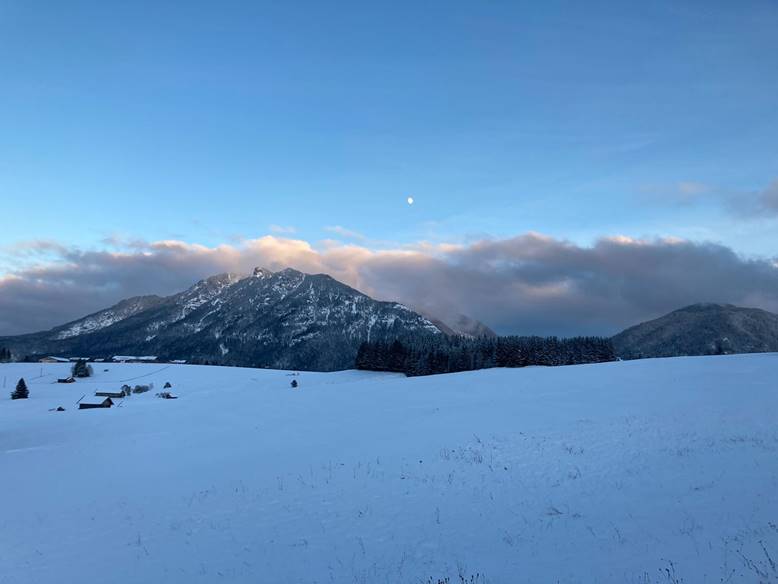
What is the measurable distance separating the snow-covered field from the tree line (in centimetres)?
7865

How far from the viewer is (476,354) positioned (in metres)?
127

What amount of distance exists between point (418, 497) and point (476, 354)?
111m

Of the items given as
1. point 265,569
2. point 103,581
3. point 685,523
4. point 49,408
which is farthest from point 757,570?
point 49,408

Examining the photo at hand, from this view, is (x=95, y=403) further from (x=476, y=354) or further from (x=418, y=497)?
(x=476, y=354)

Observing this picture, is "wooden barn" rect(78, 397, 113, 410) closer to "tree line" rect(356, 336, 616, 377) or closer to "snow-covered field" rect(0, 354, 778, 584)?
"snow-covered field" rect(0, 354, 778, 584)

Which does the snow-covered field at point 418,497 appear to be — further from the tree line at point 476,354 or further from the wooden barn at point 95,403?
the tree line at point 476,354

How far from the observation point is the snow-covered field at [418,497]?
12891 mm

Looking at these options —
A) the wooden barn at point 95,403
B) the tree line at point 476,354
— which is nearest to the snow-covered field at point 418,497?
the wooden barn at point 95,403

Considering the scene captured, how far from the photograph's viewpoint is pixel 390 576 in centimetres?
1248

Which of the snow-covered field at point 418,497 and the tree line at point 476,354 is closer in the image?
the snow-covered field at point 418,497

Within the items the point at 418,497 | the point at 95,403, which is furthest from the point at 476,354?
the point at 418,497

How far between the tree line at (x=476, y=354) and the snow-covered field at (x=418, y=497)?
258 feet

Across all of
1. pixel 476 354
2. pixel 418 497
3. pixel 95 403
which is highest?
pixel 476 354

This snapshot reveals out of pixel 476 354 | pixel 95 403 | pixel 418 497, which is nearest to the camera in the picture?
pixel 418 497
